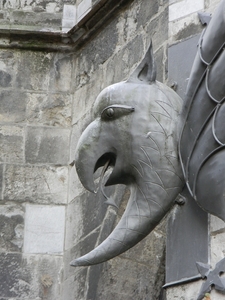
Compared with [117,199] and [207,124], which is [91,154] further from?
[117,199]

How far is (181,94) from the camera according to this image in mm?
4516

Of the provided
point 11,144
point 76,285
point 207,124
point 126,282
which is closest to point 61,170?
point 11,144

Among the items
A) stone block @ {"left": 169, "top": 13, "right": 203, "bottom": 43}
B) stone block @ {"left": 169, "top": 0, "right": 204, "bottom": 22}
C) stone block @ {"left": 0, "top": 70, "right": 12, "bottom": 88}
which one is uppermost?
stone block @ {"left": 0, "top": 70, "right": 12, "bottom": 88}

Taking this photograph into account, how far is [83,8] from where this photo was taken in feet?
22.3

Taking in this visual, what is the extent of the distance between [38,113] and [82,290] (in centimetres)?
125

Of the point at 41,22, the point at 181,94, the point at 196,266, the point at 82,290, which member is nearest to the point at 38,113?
the point at 41,22

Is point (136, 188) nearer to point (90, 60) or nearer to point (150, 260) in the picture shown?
point (150, 260)

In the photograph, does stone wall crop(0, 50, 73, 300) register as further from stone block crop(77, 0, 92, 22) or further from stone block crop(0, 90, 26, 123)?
stone block crop(77, 0, 92, 22)

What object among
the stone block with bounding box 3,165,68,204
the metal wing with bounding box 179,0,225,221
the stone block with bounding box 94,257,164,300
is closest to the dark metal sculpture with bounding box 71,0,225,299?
the metal wing with bounding box 179,0,225,221

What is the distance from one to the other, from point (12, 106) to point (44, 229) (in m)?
0.78

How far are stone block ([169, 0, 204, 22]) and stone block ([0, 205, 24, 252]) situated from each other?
2.05 meters

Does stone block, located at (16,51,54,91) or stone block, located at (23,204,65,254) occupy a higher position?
stone block, located at (16,51,54,91)

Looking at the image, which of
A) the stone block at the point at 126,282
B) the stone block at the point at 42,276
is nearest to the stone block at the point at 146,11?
the stone block at the point at 126,282

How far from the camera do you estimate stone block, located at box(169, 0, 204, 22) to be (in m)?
4.64
